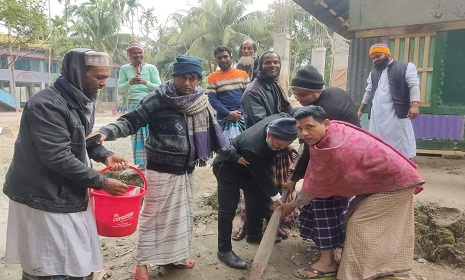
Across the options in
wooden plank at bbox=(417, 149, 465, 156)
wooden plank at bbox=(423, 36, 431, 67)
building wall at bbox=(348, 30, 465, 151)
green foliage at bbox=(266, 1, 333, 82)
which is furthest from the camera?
green foliage at bbox=(266, 1, 333, 82)

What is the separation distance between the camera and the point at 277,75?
11.0 ft

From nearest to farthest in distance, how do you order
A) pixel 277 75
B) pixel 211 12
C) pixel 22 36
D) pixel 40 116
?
pixel 40 116, pixel 277 75, pixel 22 36, pixel 211 12

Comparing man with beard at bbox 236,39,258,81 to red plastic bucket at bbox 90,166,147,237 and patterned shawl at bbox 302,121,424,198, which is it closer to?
patterned shawl at bbox 302,121,424,198

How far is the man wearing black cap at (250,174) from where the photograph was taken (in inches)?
104

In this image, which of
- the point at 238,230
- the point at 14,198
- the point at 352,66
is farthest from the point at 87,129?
the point at 352,66

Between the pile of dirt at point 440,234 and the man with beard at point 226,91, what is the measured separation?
215 centimetres

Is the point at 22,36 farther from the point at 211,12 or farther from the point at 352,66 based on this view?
the point at 352,66

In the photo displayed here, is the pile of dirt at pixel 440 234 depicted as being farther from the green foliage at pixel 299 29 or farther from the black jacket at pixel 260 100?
the green foliage at pixel 299 29

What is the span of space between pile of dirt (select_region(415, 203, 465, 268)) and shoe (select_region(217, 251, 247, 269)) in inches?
74.1

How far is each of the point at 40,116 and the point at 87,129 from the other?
13.9 inches

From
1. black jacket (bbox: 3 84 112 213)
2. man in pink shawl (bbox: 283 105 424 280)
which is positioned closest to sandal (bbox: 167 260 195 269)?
man in pink shawl (bbox: 283 105 424 280)

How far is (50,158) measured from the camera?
178 centimetres

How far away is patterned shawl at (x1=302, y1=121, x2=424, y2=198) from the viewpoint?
95.3 inches

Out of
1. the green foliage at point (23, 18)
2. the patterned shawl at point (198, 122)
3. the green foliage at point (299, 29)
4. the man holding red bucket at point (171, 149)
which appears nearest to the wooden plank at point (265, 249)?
the man holding red bucket at point (171, 149)
